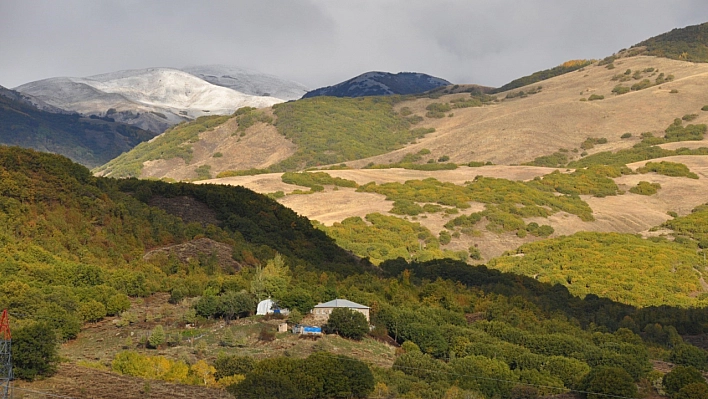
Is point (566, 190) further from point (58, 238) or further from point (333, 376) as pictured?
point (333, 376)

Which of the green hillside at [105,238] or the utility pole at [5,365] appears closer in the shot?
the utility pole at [5,365]

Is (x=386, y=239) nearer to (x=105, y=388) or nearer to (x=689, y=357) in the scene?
(x=689, y=357)

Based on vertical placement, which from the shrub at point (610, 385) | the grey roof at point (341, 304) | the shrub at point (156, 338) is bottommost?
the shrub at point (610, 385)

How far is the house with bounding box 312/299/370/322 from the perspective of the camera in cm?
6400

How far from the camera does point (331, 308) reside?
2534 inches

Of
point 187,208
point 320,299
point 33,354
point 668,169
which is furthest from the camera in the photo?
point 668,169

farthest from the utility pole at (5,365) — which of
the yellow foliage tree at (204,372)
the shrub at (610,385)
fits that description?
the shrub at (610,385)

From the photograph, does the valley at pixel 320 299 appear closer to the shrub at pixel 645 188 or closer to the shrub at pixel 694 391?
the shrub at pixel 694 391

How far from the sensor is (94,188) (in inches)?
3504

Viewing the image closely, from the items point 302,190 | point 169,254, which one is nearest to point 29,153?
point 169,254

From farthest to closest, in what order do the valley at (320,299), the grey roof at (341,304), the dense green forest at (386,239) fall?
the dense green forest at (386,239) < the grey roof at (341,304) < the valley at (320,299)

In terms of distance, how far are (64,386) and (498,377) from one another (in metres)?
24.0

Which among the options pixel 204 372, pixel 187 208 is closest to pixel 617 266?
pixel 187 208

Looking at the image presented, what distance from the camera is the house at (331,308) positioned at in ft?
210
